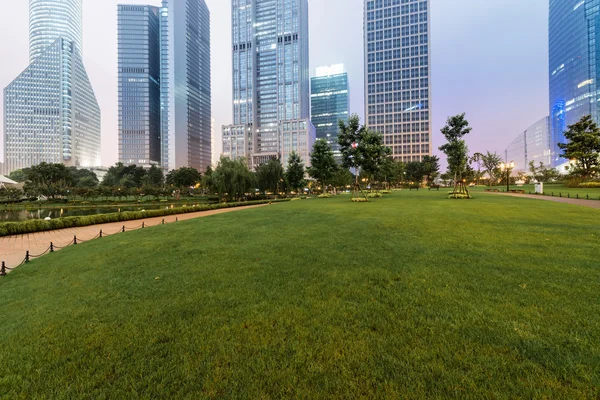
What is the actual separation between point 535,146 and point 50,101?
28459cm

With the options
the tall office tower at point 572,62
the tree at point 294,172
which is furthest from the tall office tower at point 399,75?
the tree at point 294,172

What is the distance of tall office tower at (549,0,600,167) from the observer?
96.8 meters

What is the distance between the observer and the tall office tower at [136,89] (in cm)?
14588

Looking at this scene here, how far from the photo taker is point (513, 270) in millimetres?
5129

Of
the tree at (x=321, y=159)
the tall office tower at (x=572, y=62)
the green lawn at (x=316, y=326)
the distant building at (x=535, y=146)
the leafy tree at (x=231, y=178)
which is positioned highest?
the tall office tower at (x=572, y=62)

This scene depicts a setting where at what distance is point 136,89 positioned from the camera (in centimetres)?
14775

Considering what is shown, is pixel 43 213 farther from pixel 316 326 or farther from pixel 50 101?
pixel 50 101

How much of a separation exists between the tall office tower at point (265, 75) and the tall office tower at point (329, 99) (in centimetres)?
3094

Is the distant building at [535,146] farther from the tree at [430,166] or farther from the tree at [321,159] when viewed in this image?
the tree at [321,159]

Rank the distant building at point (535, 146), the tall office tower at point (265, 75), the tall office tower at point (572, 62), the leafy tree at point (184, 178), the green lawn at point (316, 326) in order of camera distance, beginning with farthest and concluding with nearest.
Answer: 1. the tall office tower at point (265, 75)
2. the distant building at point (535, 146)
3. the tall office tower at point (572, 62)
4. the leafy tree at point (184, 178)
5. the green lawn at point (316, 326)

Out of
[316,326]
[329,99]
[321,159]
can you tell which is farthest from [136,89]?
[316,326]

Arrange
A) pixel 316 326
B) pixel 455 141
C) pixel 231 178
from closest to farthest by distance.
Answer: pixel 316 326 → pixel 455 141 → pixel 231 178

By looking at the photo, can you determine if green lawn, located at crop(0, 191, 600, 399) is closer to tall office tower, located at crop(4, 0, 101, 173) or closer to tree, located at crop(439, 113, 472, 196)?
tree, located at crop(439, 113, 472, 196)

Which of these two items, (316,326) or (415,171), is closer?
(316,326)
